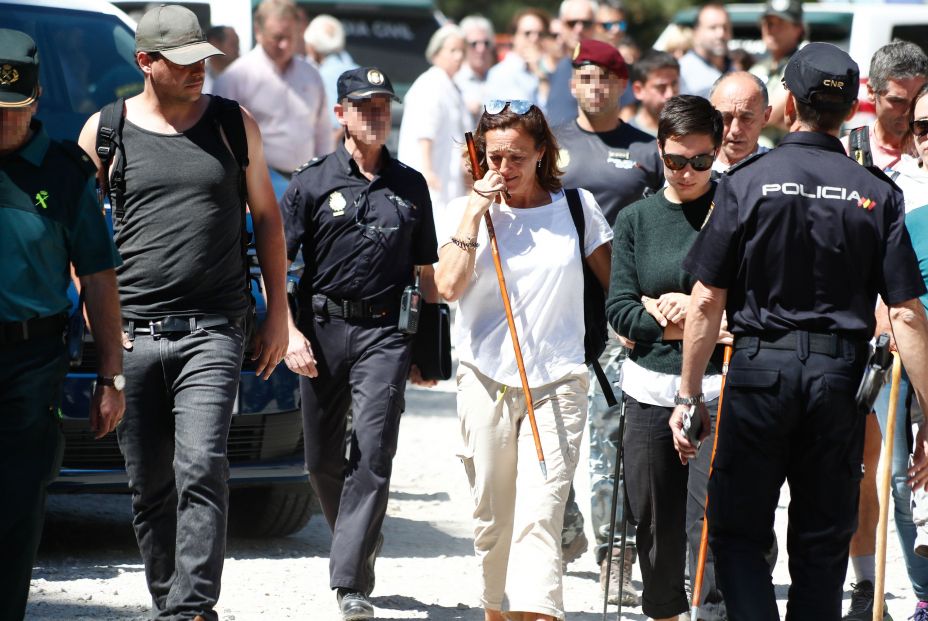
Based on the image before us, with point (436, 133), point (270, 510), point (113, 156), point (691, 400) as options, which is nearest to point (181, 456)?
point (113, 156)

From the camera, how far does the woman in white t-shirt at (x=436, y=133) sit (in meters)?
11.9

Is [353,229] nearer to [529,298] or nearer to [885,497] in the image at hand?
[529,298]

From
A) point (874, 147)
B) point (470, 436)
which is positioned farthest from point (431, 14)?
point (470, 436)

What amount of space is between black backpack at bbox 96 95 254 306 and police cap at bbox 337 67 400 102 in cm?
85

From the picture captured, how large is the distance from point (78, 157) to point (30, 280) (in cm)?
43

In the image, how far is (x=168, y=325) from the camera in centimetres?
561

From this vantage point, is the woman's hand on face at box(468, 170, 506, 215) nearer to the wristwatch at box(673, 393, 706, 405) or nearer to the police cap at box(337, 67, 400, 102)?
the wristwatch at box(673, 393, 706, 405)

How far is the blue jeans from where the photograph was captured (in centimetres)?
621

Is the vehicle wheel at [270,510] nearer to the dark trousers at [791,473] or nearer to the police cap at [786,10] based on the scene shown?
the dark trousers at [791,473]

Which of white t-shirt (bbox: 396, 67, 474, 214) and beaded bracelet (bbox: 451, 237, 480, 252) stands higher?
white t-shirt (bbox: 396, 67, 474, 214)

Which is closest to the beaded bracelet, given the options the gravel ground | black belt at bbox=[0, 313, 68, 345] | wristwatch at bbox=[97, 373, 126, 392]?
wristwatch at bbox=[97, 373, 126, 392]

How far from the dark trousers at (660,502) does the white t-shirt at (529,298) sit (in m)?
0.35

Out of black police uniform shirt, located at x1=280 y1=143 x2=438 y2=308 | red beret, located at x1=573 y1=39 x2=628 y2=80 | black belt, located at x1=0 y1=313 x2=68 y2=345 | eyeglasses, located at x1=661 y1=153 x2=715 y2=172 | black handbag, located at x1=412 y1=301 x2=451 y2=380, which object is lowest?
black handbag, located at x1=412 y1=301 x2=451 y2=380

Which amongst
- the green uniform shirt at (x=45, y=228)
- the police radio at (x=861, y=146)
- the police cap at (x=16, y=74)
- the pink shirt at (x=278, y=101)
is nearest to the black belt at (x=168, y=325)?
the green uniform shirt at (x=45, y=228)
